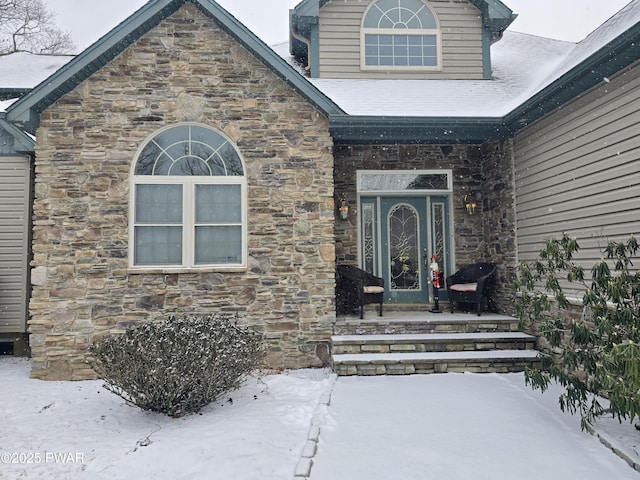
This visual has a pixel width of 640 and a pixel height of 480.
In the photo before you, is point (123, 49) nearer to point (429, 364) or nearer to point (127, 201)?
point (127, 201)

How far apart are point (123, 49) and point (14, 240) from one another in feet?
11.7

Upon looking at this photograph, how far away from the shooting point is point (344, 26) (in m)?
7.84

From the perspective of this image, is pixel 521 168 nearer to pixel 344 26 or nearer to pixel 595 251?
pixel 595 251

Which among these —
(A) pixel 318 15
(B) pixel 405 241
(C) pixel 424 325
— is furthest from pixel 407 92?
(C) pixel 424 325

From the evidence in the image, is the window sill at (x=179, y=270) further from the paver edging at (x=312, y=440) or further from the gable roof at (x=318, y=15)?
the gable roof at (x=318, y=15)

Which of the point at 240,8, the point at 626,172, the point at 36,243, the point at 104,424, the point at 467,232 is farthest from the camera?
the point at 240,8

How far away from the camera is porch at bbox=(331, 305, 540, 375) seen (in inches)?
222

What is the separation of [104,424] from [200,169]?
3.46 m

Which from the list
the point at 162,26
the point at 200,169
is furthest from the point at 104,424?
the point at 162,26

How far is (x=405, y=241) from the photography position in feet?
26.0

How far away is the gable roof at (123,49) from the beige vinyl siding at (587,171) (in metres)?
2.86

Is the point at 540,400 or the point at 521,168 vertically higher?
the point at 521,168

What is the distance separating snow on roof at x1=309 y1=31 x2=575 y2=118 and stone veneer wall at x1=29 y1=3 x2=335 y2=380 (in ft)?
3.52

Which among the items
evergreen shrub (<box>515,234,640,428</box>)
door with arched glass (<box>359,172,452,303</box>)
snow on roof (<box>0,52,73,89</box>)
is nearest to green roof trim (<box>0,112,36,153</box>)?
snow on roof (<box>0,52,73,89</box>)
